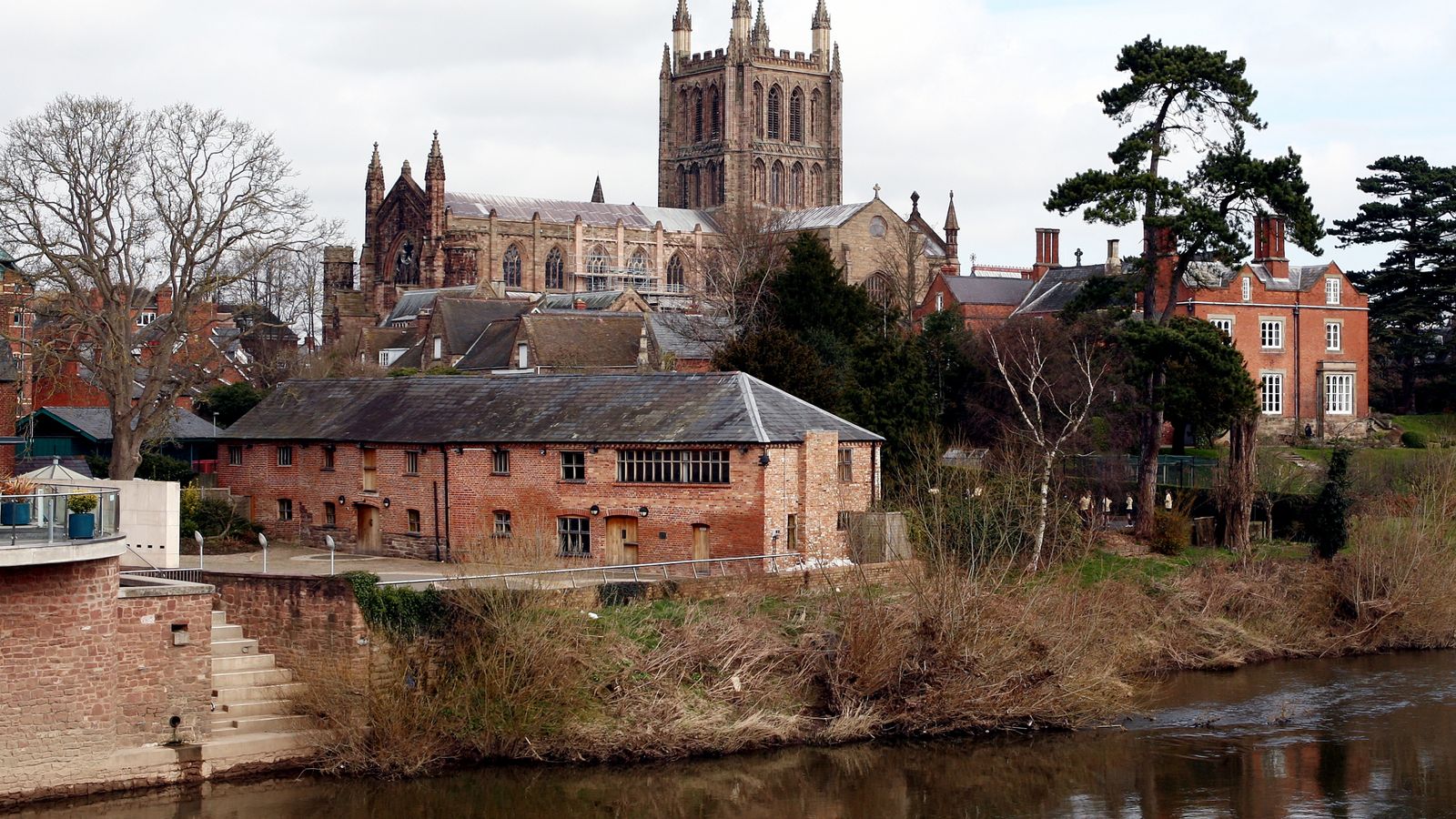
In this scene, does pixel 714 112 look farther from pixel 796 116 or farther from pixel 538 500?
pixel 538 500

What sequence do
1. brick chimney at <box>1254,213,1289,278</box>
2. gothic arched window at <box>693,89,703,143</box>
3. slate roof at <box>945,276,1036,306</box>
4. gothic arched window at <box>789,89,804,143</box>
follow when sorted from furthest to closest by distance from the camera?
gothic arched window at <box>789,89,804,143</box>, gothic arched window at <box>693,89,703,143</box>, slate roof at <box>945,276,1036,306</box>, brick chimney at <box>1254,213,1289,278</box>

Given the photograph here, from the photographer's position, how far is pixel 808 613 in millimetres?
30469

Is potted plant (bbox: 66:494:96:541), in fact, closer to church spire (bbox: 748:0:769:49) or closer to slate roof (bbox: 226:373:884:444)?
slate roof (bbox: 226:373:884:444)

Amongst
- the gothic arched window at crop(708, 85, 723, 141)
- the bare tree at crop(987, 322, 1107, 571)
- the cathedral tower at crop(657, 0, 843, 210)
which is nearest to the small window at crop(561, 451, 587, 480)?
the bare tree at crop(987, 322, 1107, 571)

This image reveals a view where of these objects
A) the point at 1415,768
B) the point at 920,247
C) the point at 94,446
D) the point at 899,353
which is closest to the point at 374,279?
the point at 920,247

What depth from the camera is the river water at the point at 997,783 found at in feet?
82.6

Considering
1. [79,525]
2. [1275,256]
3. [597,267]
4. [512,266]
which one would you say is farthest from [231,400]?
[597,267]

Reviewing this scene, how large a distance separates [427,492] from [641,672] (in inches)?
519

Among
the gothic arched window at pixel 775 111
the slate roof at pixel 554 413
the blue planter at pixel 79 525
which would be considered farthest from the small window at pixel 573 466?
the gothic arched window at pixel 775 111

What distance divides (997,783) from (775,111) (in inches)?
3916

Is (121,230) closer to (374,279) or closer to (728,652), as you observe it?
(728,652)

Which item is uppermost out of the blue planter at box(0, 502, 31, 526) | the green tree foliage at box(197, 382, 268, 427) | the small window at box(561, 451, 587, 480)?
the green tree foliage at box(197, 382, 268, 427)

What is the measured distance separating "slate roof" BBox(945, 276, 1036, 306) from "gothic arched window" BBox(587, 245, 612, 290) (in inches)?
1341

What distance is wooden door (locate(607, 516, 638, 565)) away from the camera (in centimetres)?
3644
